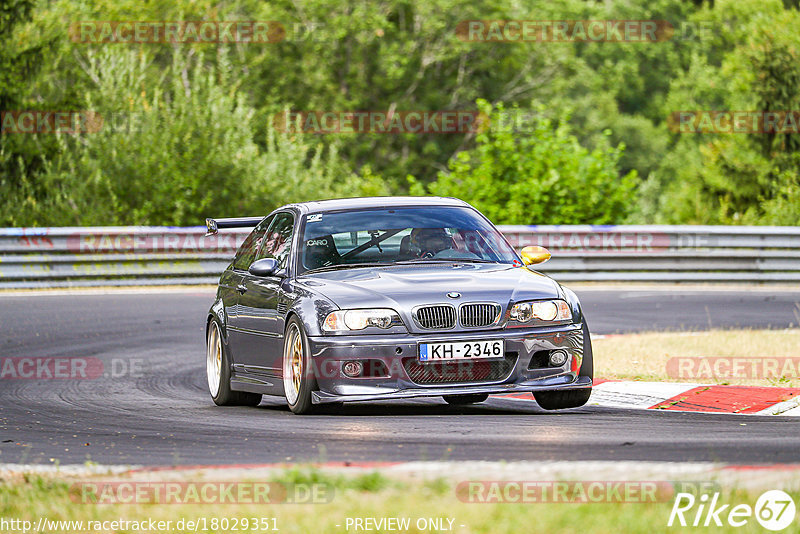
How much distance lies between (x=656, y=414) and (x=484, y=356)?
1.35 m

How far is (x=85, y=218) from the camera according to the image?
91.0 ft

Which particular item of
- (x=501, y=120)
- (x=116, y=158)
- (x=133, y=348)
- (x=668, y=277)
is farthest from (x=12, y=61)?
(x=133, y=348)

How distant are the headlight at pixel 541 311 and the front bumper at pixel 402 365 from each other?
0.30ft

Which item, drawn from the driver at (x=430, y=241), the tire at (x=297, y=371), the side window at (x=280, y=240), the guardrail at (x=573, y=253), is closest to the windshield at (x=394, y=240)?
the driver at (x=430, y=241)

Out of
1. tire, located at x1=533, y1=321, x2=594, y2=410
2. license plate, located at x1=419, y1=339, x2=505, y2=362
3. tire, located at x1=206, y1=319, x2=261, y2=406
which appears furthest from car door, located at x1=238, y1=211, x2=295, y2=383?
tire, located at x1=533, y1=321, x2=594, y2=410

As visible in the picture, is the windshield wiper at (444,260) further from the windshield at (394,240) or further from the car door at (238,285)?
the car door at (238,285)

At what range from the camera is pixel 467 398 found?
9836 mm

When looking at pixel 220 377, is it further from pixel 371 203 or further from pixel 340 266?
pixel 371 203

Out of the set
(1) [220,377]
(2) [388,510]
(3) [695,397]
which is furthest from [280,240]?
(2) [388,510]

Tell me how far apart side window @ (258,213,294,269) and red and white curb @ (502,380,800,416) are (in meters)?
2.11

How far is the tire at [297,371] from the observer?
9282 mm

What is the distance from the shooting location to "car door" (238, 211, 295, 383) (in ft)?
32.9

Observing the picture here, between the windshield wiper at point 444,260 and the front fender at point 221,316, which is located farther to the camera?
the front fender at point 221,316

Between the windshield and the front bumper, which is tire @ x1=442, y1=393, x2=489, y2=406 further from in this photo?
the windshield
